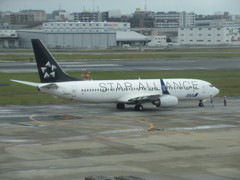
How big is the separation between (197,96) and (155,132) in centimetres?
2308

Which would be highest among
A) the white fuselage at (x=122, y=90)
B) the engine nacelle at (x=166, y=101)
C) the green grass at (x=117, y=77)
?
the white fuselage at (x=122, y=90)

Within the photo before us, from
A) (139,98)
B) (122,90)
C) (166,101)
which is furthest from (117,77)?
(166,101)

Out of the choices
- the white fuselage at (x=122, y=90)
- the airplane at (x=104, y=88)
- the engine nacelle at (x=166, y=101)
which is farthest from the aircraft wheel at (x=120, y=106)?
the engine nacelle at (x=166, y=101)

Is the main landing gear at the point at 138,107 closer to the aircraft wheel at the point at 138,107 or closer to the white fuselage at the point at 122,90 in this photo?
the aircraft wheel at the point at 138,107

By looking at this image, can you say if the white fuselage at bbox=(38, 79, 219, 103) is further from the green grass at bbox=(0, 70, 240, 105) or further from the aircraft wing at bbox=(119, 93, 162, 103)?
the green grass at bbox=(0, 70, 240, 105)

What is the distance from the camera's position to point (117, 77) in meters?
111

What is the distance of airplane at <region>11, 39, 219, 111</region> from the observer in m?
66.9

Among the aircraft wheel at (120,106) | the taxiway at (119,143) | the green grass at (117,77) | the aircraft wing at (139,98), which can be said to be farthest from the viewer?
the green grass at (117,77)

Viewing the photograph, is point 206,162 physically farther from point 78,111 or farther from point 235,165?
point 78,111

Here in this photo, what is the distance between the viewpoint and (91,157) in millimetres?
40688

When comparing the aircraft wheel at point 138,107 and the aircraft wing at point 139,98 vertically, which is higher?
the aircraft wing at point 139,98

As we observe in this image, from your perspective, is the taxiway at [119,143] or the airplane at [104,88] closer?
the taxiway at [119,143]

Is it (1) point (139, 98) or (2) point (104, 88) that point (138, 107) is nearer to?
(1) point (139, 98)

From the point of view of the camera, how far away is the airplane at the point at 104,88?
6688 centimetres
